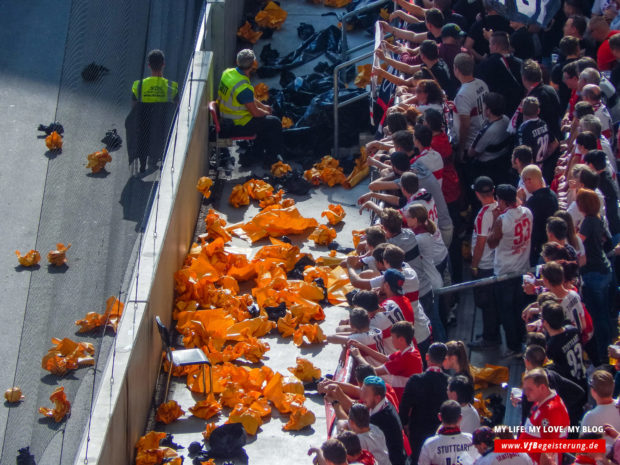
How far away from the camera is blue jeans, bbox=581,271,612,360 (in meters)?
8.30

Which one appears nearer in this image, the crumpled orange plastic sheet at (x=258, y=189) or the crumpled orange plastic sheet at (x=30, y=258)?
the crumpled orange plastic sheet at (x=30, y=258)

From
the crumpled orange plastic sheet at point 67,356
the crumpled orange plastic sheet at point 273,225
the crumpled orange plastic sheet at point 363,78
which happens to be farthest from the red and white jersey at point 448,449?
the crumpled orange plastic sheet at point 363,78

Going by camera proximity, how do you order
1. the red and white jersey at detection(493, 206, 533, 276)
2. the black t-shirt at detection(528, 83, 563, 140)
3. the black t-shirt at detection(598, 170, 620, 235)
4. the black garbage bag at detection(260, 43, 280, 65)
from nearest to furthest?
the red and white jersey at detection(493, 206, 533, 276) → the black t-shirt at detection(598, 170, 620, 235) → the black t-shirt at detection(528, 83, 563, 140) → the black garbage bag at detection(260, 43, 280, 65)

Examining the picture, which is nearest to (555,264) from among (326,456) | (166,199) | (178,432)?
(326,456)

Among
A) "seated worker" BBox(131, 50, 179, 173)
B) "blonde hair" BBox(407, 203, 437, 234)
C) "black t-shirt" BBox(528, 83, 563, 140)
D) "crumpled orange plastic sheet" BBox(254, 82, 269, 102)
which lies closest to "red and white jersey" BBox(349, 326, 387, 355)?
"blonde hair" BBox(407, 203, 437, 234)

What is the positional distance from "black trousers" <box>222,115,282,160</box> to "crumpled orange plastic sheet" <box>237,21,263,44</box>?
2.93 m

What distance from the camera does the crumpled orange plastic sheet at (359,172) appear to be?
504 inches

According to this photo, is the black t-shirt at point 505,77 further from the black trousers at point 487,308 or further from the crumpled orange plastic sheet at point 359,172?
the crumpled orange plastic sheet at point 359,172

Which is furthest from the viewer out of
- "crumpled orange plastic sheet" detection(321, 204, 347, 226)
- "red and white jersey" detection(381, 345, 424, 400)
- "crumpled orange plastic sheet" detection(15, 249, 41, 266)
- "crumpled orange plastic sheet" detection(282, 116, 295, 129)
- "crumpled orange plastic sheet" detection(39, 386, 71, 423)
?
"crumpled orange plastic sheet" detection(282, 116, 295, 129)

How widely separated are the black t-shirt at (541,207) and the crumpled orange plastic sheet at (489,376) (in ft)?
3.80

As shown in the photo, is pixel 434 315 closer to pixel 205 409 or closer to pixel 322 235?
pixel 205 409

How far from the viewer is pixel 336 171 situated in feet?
42.0

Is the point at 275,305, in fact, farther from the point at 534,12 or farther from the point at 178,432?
the point at 534,12

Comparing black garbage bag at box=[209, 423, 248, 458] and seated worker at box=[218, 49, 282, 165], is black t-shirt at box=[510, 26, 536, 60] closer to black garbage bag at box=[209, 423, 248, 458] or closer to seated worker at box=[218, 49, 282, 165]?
seated worker at box=[218, 49, 282, 165]
